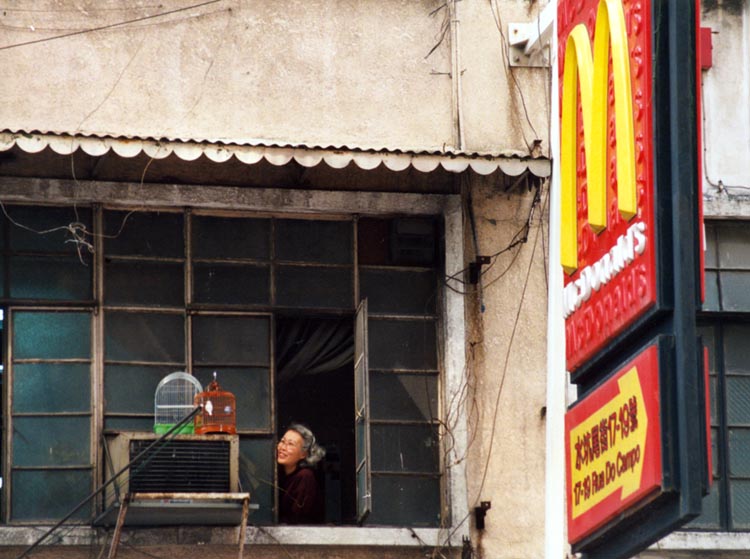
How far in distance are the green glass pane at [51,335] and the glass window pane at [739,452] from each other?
443 cm

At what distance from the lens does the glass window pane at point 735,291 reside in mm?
13617

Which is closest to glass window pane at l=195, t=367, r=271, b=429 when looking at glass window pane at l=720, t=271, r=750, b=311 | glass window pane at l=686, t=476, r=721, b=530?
glass window pane at l=686, t=476, r=721, b=530

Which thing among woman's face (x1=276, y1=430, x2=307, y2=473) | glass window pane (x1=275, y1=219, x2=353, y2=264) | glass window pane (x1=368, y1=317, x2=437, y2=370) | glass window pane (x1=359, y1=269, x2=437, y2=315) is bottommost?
woman's face (x1=276, y1=430, x2=307, y2=473)

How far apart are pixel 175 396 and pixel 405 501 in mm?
1667

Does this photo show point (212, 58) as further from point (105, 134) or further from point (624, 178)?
point (624, 178)

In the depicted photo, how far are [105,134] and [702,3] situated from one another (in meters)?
4.56

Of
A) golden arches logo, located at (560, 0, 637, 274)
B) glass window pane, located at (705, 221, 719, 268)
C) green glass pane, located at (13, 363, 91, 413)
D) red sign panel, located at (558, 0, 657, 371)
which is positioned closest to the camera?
red sign panel, located at (558, 0, 657, 371)

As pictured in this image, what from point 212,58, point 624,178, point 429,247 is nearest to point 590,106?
point 624,178

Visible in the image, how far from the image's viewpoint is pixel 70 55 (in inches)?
519

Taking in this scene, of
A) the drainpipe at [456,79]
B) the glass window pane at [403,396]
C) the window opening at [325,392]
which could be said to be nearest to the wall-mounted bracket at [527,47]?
the drainpipe at [456,79]

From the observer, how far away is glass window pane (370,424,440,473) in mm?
12898

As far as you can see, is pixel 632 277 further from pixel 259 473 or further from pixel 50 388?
pixel 50 388

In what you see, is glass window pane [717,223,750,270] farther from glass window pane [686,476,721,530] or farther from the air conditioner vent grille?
the air conditioner vent grille

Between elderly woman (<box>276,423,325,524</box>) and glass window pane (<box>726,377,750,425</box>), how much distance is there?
2.85 meters
